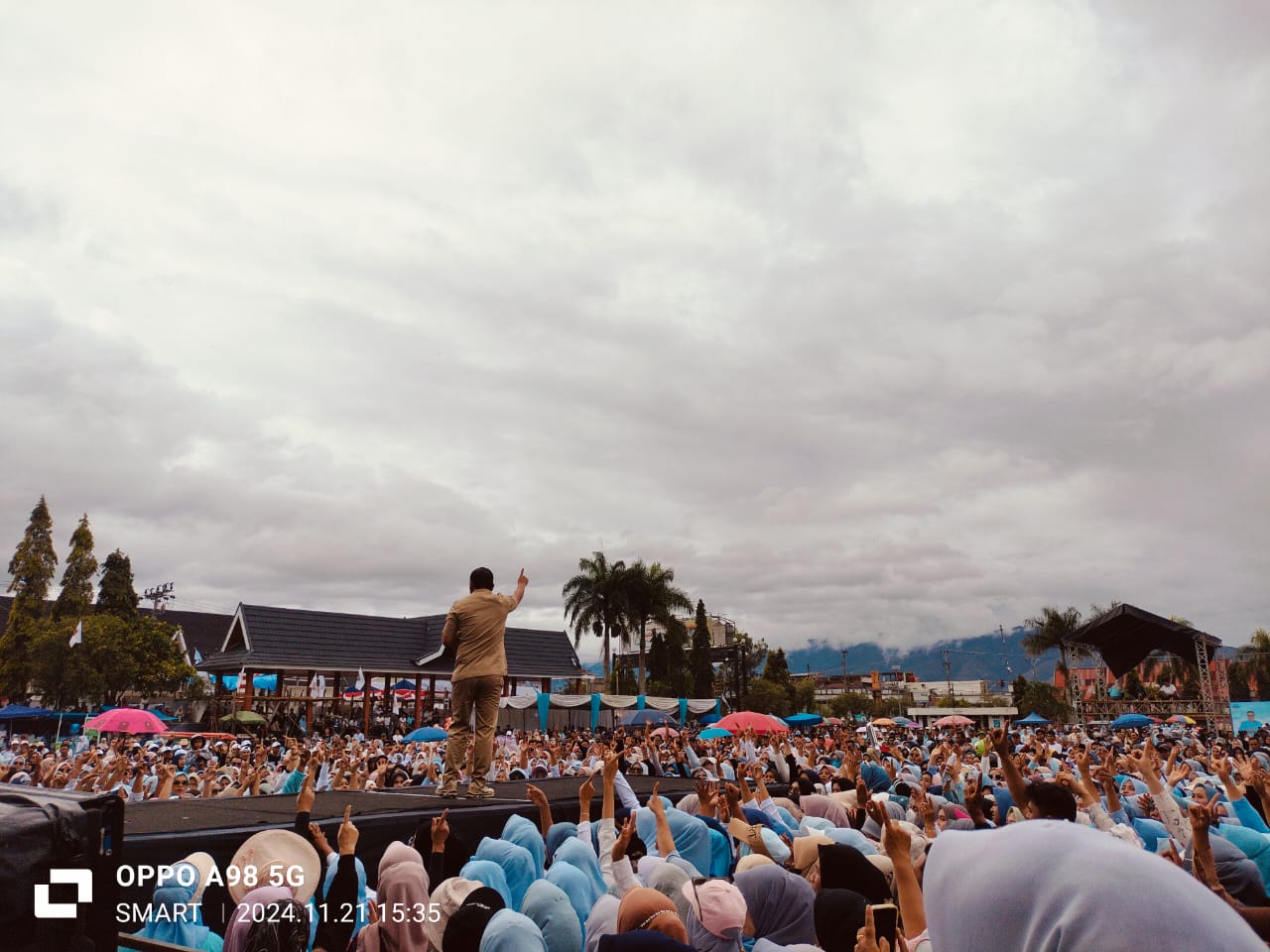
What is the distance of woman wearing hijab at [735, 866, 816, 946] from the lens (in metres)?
3.97

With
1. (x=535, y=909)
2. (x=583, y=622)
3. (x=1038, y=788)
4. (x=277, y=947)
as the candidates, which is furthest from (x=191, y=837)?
(x=583, y=622)

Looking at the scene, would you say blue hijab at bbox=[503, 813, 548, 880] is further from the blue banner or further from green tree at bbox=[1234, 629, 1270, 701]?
green tree at bbox=[1234, 629, 1270, 701]

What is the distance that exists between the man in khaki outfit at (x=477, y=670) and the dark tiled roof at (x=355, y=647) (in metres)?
29.9

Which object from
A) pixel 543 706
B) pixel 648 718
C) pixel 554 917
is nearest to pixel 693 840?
pixel 554 917

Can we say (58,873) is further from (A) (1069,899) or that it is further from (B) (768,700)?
(B) (768,700)

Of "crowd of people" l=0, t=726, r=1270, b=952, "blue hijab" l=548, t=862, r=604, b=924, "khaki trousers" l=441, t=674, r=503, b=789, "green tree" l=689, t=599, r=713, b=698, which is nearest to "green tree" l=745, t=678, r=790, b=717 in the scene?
"green tree" l=689, t=599, r=713, b=698

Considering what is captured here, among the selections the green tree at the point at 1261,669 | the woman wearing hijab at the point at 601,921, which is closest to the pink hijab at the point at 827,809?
the woman wearing hijab at the point at 601,921

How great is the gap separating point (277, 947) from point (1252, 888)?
199 inches

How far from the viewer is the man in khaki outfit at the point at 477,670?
7.80 metres

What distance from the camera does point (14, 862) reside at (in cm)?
238

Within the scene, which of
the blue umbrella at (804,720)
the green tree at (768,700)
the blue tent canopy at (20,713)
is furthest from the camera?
the green tree at (768,700)

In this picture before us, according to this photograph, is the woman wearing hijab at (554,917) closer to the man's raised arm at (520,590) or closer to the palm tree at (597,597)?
the man's raised arm at (520,590)

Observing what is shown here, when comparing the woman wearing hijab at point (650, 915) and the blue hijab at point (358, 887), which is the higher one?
the woman wearing hijab at point (650, 915)

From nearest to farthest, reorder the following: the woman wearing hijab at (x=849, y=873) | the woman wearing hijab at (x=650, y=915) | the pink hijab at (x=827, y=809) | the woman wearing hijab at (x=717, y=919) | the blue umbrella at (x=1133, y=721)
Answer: the woman wearing hijab at (x=650, y=915) < the woman wearing hijab at (x=717, y=919) < the woman wearing hijab at (x=849, y=873) < the pink hijab at (x=827, y=809) < the blue umbrella at (x=1133, y=721)
